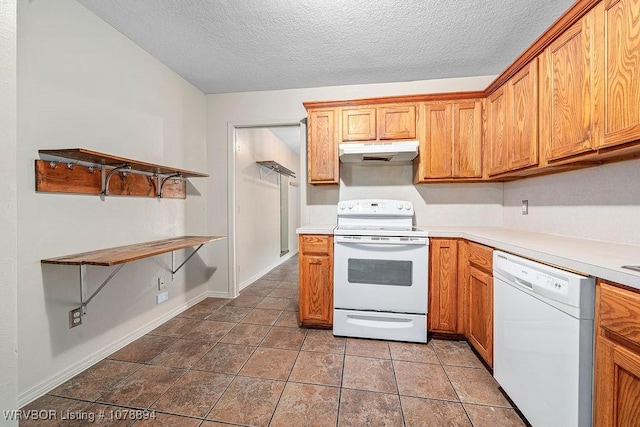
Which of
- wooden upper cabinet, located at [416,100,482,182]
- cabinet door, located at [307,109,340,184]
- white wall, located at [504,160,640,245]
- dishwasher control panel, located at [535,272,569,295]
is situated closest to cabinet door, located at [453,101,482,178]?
wooden upper cabinet, located at [416,100,482,182]

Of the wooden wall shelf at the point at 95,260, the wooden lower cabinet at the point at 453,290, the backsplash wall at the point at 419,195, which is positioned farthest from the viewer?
the backsplash wall at the point at 419,195

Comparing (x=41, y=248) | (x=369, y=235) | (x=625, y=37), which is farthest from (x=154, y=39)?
(x=625, y=37)

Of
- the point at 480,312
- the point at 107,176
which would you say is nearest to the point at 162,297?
the point at 107,176

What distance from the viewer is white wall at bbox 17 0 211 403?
1.48 m

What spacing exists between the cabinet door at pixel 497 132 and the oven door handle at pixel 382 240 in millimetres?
912

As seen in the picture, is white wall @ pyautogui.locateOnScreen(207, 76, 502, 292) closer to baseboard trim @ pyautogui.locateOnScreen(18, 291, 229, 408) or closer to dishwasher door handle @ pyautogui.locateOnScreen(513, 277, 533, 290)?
baseboard trim @ pyautogui.locateOnScreen(18, 291, 229, 408)

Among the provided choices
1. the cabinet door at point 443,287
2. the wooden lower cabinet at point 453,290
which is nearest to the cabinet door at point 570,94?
the wooden lower cabinet at point 453,290

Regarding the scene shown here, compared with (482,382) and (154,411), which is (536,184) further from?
(154,411)

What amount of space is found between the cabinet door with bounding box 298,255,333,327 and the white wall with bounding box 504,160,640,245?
68.8 inches

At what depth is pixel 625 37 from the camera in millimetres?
1148

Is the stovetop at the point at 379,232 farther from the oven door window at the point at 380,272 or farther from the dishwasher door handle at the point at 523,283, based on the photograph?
the dishwasher door handle at the point at 523,283

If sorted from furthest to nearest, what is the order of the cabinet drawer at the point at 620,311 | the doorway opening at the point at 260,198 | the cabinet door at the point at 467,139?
1. the doorway opening at the point at 260,198
2. the cabinet door at the point at 467,139
3. the cabinet drawer at the point at 620,311

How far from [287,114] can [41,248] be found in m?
2.39

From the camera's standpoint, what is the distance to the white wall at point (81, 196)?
1.48 metres
